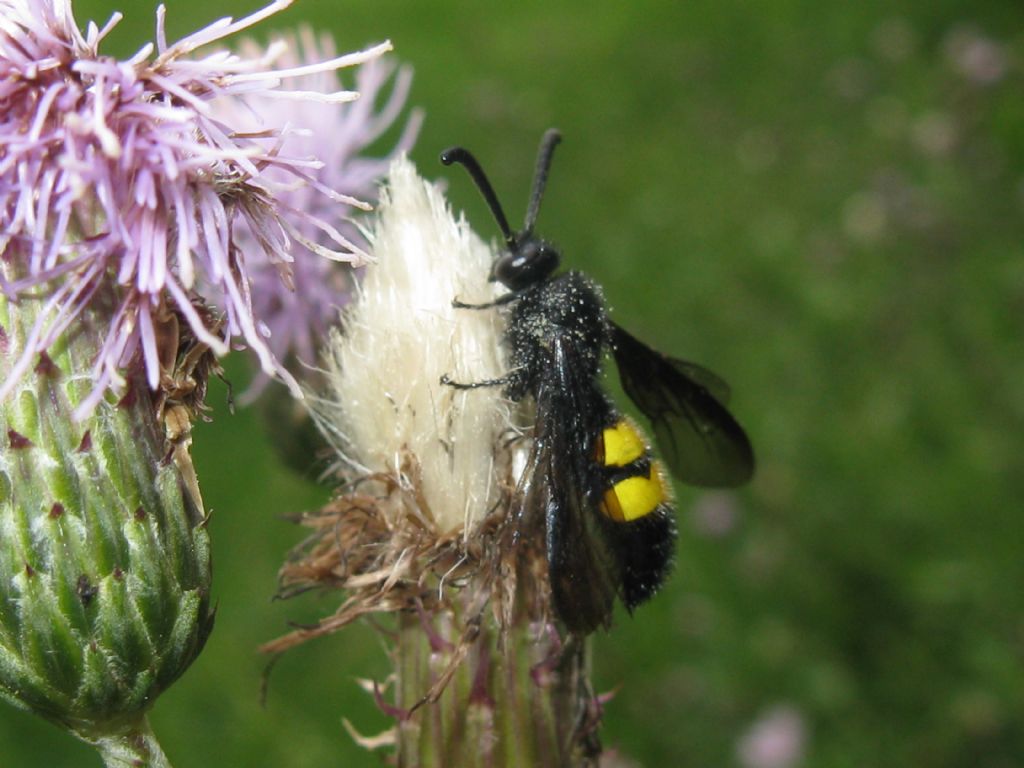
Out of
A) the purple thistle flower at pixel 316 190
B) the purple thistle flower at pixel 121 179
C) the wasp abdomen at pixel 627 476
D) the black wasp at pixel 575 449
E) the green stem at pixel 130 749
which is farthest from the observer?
the purple thistle flower at pixel 316 190

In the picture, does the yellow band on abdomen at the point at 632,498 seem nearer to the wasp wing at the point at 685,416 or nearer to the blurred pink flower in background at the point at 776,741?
the wasp wing at the point at 685,416

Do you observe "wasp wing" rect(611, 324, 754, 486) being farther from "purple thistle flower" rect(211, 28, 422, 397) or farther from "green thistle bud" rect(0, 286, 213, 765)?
"green thistle bud" rect(0, 286, 213, 765)

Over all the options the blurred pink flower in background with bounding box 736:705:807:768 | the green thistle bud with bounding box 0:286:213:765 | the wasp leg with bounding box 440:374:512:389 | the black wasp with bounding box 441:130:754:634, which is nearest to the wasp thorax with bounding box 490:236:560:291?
the black wasp with bounding box 441:130:754:634

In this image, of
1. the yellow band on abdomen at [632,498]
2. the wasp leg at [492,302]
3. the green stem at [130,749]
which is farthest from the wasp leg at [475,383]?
the green stem at [130,749]

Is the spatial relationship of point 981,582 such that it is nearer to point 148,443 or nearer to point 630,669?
point 630,669

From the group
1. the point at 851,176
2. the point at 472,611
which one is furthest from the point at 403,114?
the point at 472,611
